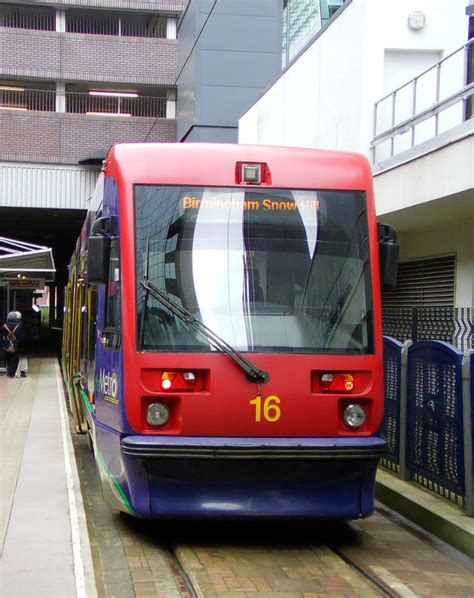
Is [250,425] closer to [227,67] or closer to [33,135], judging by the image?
[227,67]

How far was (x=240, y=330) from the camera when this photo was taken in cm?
570

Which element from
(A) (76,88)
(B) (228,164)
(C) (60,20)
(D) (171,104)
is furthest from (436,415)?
(C) (60,20)

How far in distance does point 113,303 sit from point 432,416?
10.4ft

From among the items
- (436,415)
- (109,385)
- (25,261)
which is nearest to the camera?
(109,385)

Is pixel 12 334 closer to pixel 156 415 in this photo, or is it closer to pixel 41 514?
pixel 41 514

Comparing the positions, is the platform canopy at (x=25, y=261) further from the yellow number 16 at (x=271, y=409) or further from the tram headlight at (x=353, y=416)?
the tram headlight at (x=353, y=416)

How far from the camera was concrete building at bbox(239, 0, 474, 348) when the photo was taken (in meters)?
10.2

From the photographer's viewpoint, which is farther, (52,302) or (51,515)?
(52,302)

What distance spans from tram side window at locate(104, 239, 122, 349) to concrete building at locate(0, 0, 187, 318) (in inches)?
819

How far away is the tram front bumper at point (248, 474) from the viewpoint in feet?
17.8

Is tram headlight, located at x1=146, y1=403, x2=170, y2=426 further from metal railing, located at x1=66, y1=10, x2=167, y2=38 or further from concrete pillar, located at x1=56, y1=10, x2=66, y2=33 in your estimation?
concrete pillar, located at x1=56, y1=10, x2=66, y2=33

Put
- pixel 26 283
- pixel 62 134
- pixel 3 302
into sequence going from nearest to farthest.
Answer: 1. pixel 26 283
2. pixel 3 302
3. pixel 62 134

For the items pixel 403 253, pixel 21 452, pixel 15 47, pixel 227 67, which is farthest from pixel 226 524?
pixel 15 47

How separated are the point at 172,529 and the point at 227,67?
19.6 meters
